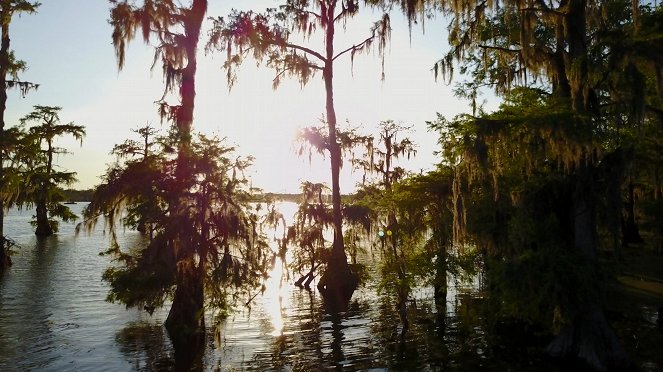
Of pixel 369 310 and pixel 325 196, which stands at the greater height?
pixel 325 196

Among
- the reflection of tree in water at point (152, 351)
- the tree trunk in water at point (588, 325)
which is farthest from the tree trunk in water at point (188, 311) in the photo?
the tree trunk in water at point (588, 325)

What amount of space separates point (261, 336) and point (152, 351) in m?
4.21

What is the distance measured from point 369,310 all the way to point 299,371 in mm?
9436

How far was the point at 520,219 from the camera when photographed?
48.0 ft

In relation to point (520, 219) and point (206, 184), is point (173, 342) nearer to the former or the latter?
point (206, 184)

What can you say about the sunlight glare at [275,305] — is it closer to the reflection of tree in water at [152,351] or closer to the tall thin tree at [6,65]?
the reflection of tree in water at [152,351]

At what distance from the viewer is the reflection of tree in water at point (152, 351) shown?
15.3 metres

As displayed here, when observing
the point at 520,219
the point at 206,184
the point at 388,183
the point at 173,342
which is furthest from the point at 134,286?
the point at 388,183

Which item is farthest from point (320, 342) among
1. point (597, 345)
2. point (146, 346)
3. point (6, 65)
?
point (6, 65)

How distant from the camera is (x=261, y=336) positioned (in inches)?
765

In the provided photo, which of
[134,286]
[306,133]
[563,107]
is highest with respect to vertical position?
[306,133]

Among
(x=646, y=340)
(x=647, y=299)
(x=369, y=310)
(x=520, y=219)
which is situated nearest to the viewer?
(x=520, y=219)

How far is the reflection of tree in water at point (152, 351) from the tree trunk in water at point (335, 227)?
990 centimetres

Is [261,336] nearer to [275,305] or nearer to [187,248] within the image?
[187,248]
